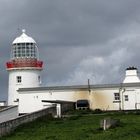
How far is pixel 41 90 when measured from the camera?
51969 millimetres

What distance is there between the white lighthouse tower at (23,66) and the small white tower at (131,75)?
29.4ft

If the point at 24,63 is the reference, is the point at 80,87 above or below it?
below

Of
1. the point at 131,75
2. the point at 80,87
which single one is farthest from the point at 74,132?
the point at 131,75

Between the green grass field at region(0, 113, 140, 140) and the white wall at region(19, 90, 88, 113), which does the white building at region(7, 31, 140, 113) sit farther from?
the green grass field at region(0, 113, 140, 140)

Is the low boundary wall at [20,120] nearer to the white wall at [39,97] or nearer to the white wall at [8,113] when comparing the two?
the white wall at [8,113]

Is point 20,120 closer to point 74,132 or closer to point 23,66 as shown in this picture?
point 74,132

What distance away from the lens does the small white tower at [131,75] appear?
55500 mm

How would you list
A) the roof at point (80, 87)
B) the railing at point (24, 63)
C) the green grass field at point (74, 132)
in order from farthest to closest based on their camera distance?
the railing at point (24, 63), the roof at point (80, 87), the green grass field at point (74, 132)

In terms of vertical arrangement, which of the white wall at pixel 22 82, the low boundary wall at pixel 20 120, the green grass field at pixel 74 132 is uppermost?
the white wall at pixel 22 82

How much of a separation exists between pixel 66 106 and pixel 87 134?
827 inches

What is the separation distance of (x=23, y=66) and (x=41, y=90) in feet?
10.8

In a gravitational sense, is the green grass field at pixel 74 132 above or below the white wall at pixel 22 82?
below

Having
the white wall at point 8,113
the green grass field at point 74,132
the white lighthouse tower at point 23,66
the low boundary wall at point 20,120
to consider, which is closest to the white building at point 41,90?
the white lighthouse tower at point 23,66

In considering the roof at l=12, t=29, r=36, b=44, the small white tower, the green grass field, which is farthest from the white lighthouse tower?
the green grass field
